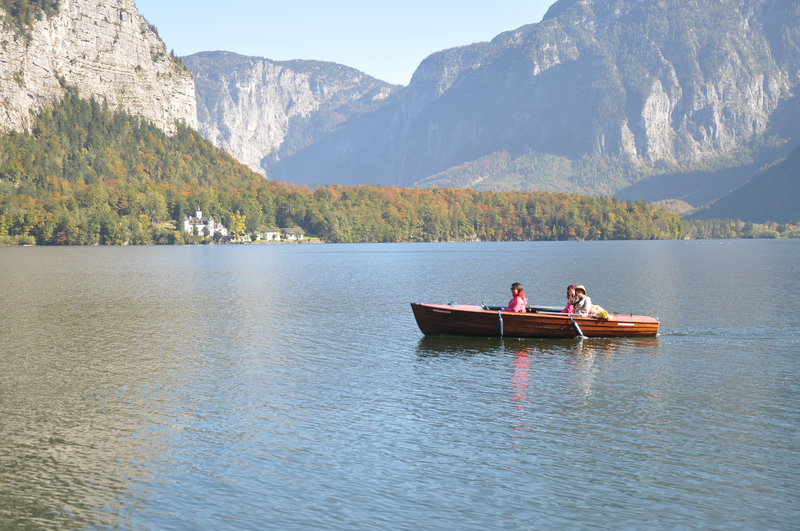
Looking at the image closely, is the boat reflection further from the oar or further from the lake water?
the oar

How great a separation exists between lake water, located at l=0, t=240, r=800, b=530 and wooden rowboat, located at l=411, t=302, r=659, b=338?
78 cm

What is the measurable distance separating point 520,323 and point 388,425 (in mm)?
20825

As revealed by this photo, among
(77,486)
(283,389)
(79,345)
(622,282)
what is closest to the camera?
(77,486)

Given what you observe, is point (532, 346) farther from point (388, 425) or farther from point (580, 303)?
point (388, 425)

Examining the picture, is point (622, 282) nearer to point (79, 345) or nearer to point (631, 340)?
point (631, 340)

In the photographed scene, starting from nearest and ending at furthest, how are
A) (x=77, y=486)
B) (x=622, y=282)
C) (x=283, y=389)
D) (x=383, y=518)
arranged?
(x=383, y=518), (x=77, y=486), (x=283, y=389), (x=622, y=282)

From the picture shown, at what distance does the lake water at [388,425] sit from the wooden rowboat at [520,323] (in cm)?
78

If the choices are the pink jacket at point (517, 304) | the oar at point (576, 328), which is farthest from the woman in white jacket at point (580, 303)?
the pink jacket at point (517, 304)

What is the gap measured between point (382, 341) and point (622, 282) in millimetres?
52406

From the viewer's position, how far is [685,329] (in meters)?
53.2

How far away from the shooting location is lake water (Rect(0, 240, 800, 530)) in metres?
20.4

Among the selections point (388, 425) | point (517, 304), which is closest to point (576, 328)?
point (517, 304)

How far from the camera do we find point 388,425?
2812 cm

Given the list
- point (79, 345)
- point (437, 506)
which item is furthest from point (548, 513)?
point (79, 345)
